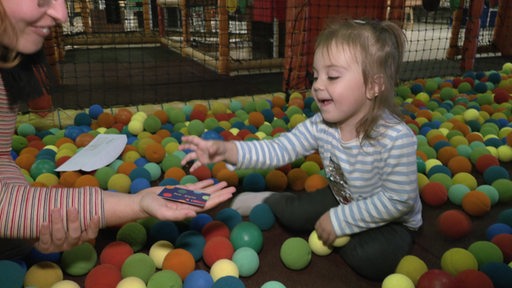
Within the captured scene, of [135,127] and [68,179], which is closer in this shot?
[68,179]

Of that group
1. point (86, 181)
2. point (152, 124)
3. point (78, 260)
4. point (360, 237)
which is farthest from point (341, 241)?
point (152, 124)

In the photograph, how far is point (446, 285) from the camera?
0.82 m

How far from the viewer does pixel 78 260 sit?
95cm

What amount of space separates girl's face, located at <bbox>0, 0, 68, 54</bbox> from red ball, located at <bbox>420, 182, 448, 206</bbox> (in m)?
1.08

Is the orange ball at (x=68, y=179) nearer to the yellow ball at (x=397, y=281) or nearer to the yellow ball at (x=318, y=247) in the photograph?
the yellow ball at (x=318, y=247)

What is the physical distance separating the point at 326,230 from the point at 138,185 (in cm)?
60

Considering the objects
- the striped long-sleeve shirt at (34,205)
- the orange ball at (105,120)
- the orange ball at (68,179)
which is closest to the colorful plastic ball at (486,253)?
the striped long-sleeve shirt at (34,205)

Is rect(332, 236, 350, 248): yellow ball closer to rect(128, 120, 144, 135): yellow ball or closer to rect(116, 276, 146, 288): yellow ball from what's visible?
rect(116, 276, 146, 288): yellow ball

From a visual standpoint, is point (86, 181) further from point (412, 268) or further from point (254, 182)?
point (412, 268)

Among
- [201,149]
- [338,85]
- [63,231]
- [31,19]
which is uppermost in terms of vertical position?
[31,19]

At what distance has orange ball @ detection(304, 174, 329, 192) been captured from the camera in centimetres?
130

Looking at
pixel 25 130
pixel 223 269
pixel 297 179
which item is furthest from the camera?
pixel 25 130

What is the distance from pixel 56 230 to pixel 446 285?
76 centimetres

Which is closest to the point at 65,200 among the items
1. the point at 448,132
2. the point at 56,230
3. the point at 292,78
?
the point at 56,230
